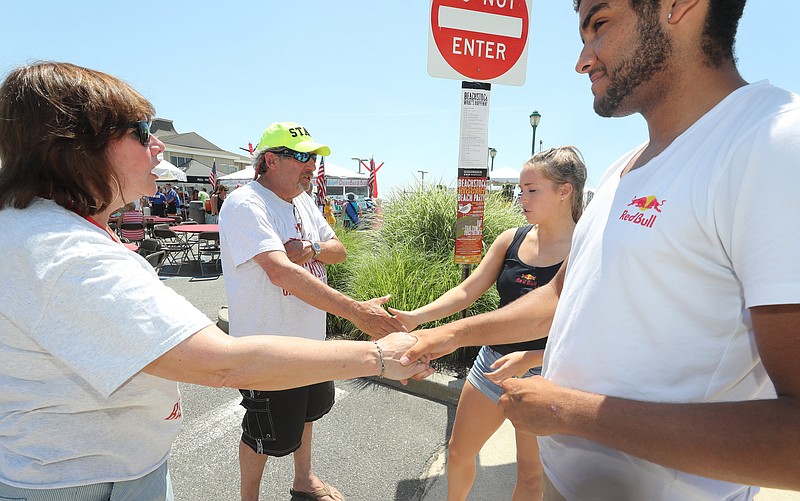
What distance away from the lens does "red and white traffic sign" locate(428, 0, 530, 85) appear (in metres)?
4.04

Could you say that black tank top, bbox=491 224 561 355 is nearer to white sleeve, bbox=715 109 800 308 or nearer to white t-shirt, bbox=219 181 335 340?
white t-shirt, bbox=219 181 335 340

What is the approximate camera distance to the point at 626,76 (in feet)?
4.25

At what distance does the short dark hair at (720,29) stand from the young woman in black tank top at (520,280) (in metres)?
1.46

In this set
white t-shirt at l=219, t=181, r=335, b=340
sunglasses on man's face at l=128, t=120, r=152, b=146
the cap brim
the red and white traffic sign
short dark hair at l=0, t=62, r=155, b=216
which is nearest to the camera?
short dark hair at l=0, t=62, r=155, b=216

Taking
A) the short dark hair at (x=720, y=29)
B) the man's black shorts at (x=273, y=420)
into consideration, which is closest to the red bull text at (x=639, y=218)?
the short dark hair at (x=720, y=29)

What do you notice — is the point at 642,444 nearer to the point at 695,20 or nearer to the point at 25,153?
the point at 695,20

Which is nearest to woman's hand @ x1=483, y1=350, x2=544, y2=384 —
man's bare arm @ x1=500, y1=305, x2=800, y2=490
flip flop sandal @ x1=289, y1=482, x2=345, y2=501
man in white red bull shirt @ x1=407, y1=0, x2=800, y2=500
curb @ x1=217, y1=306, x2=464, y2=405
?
man in white red bull shirt @ x1=407, y1=0, x2=800, y2=500

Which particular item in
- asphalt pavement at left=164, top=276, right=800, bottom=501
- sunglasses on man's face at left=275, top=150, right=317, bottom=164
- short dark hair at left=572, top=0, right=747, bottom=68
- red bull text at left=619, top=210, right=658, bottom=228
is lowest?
asphalt pavement at left=164, top=276, right=800, bottom=501

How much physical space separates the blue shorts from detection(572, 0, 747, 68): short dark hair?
5.68 feet

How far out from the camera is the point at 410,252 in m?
6.07

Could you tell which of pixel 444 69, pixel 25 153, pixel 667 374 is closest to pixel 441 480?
pixel 667 374

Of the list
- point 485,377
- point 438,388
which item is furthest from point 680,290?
point 438,388

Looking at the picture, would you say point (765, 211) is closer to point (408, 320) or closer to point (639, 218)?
point (639, 218)

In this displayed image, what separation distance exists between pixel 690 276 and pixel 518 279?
158 centimetres
